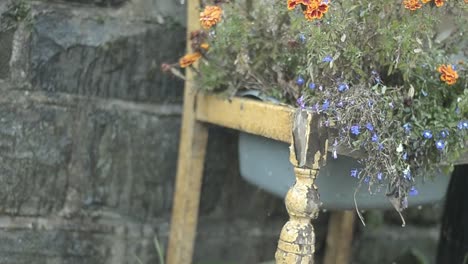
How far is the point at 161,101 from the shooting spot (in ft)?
6.35

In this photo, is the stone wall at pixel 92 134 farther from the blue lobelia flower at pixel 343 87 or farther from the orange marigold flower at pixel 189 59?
the blue lobelia flower at pixel 343 87

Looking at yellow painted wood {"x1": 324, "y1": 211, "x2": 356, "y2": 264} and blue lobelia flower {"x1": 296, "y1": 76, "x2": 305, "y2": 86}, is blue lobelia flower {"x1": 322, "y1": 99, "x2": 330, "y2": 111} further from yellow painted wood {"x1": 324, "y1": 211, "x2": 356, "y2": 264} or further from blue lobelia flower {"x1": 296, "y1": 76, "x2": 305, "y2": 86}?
yellow painted wood {"x1": 324, "y1": 211, "x2": 356, "y2": 264}

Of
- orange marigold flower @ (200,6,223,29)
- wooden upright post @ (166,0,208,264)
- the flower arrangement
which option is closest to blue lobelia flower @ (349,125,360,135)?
the flower arrangement

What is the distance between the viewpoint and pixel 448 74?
133 cm

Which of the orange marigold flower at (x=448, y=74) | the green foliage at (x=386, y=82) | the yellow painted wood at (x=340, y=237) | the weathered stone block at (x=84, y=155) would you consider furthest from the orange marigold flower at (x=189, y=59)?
the yellow painted wood at (x=340, y=237)

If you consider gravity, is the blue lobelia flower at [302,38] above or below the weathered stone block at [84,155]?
above

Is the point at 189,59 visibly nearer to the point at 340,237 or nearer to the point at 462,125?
the point at 462,125

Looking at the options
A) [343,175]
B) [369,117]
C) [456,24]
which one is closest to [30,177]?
[343,175]

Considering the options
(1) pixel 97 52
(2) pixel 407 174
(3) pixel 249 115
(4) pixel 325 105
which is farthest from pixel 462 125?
(1) pixel 97 52

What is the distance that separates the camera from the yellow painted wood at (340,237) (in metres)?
2.08

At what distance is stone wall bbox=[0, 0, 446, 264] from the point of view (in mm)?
1789

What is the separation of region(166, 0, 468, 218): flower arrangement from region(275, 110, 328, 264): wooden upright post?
1.0 inches

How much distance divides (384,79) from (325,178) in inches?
8.7

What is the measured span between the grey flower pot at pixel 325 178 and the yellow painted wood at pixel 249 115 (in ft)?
0.24
